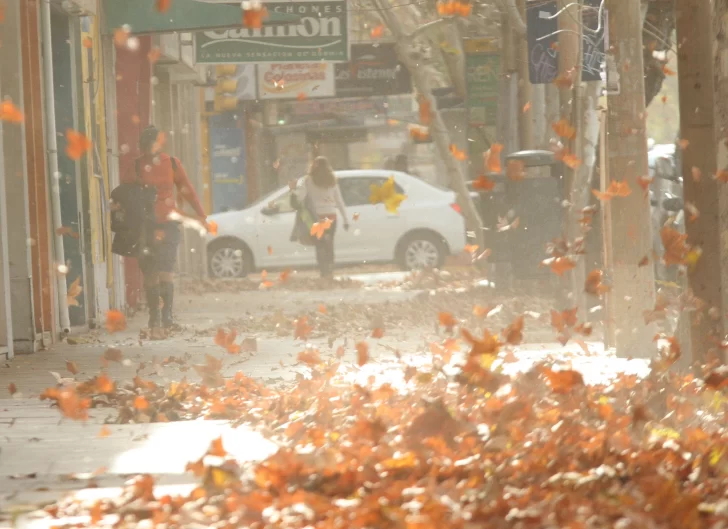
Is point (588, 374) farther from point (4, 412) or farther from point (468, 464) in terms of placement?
point (468, 464)

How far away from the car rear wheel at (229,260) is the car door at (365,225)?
173cm

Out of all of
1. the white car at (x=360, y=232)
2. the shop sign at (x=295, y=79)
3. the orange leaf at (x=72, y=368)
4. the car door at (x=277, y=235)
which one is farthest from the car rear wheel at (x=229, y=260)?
the orange leaf at (x=72, y=368)

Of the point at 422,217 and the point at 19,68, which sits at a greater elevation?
the point at 19,68

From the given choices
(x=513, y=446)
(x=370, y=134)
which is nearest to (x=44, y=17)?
(x=513, y=446)

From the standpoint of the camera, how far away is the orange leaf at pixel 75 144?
45.2ft

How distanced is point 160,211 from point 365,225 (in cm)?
1191

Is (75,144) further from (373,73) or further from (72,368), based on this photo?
(373,73)

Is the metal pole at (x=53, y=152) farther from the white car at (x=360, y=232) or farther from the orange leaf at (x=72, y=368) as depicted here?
the white car at (x=360, y=232)

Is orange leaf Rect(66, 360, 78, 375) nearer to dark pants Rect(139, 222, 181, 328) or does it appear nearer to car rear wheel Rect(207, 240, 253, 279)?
dark pants Rect(139, 222, 181, 328)

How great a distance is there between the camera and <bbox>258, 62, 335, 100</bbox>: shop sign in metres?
30.7

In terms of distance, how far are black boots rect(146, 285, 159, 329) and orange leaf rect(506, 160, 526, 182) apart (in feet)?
12.1

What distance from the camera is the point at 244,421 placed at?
24.6 feet

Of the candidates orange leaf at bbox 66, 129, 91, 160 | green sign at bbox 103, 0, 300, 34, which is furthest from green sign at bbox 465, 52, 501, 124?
orange leaf at bbox 66, 129, 91, 160

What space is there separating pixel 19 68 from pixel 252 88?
63.8ft
